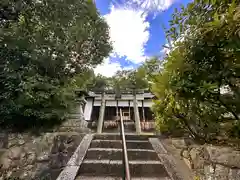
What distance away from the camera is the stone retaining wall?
1.44 meters

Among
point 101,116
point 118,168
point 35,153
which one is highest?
point 101,116

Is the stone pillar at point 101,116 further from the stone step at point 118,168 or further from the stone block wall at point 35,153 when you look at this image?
the stone step at point 118,168

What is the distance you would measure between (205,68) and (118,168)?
1.60 m

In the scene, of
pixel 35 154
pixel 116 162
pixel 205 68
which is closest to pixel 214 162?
pixel 205 68

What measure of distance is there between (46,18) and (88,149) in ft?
10.8

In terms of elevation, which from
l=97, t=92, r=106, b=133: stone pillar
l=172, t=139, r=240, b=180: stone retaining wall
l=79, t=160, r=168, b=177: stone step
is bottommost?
l=79, t=160, r=168, b=177: stone step

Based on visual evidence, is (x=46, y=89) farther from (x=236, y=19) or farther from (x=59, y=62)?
(x=236, y=19)

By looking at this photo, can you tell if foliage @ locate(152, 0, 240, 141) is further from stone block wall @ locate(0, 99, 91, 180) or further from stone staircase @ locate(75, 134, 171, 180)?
stone block wall @ locate(0, 99, 91, 180)

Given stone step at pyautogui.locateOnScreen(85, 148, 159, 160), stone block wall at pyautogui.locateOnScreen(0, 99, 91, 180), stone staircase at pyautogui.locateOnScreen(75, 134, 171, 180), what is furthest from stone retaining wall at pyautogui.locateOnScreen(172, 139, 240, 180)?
stone block wall at pyautogui.locateOnScreen(0, 99, 91, 180)

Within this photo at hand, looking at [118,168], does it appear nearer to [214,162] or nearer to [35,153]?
[214,162]

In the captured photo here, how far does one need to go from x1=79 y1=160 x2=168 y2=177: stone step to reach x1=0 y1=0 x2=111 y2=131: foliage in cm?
132

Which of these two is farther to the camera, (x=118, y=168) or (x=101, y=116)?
(x=101, y=116)

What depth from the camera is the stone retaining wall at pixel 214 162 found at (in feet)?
4.72

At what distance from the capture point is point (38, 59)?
296 centimetres
